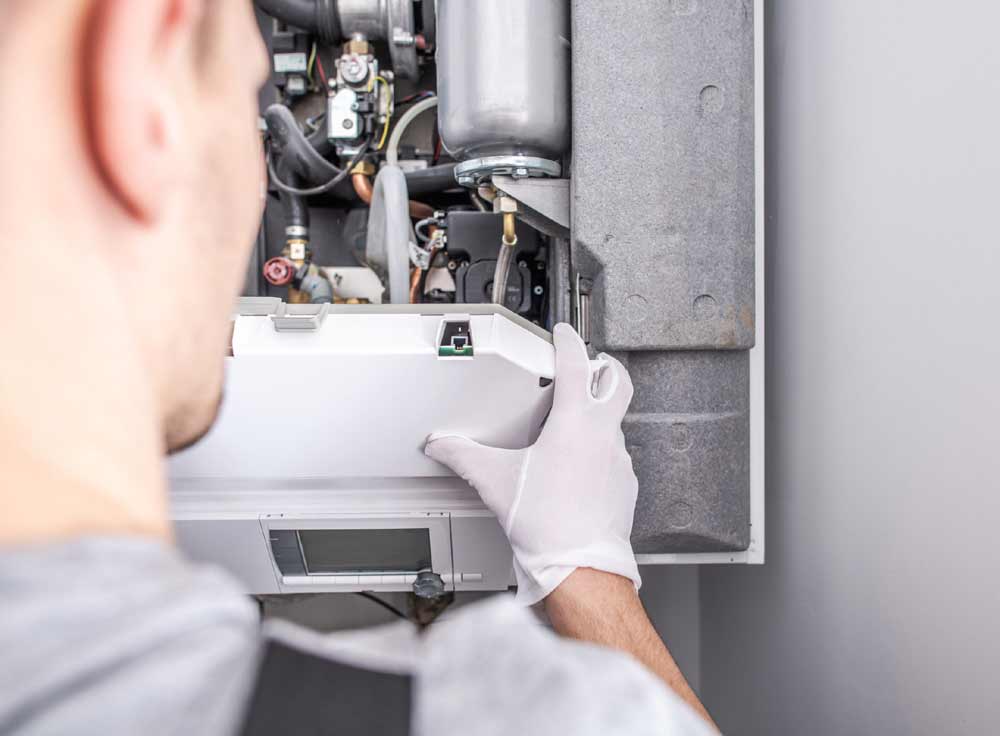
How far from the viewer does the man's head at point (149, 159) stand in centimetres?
26

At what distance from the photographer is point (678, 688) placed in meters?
0.74

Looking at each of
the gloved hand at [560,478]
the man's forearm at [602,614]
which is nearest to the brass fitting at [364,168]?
the gloved hand at [560,478]

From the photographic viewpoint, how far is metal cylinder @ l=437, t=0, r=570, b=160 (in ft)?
2.92

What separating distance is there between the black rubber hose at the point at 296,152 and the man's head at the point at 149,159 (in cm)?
89

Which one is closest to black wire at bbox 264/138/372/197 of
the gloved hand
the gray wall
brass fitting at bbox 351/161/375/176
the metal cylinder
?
brass fitting at bbox 351/161/375/176

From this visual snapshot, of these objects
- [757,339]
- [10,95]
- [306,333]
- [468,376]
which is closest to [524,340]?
[468,376]

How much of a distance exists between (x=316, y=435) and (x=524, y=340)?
11.0 inches

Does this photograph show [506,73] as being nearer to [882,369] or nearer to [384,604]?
[882,369]

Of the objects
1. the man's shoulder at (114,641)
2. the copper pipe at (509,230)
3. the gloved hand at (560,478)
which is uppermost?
the copper pipe at (509,230)

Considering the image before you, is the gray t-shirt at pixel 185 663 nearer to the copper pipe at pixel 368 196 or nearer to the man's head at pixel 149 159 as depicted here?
the man's head at pixel 149 159

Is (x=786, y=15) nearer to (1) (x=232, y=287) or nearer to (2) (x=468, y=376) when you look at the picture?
(2) (x=468, y=376)

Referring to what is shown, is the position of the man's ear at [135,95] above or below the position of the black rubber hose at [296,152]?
below

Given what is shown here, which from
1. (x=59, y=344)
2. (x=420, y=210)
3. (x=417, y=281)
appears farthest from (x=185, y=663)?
(x=420, y=210)

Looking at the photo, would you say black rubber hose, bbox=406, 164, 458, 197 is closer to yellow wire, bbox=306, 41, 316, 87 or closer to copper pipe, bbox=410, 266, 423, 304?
copper pipe, bbox=410, 266, 423, 304
